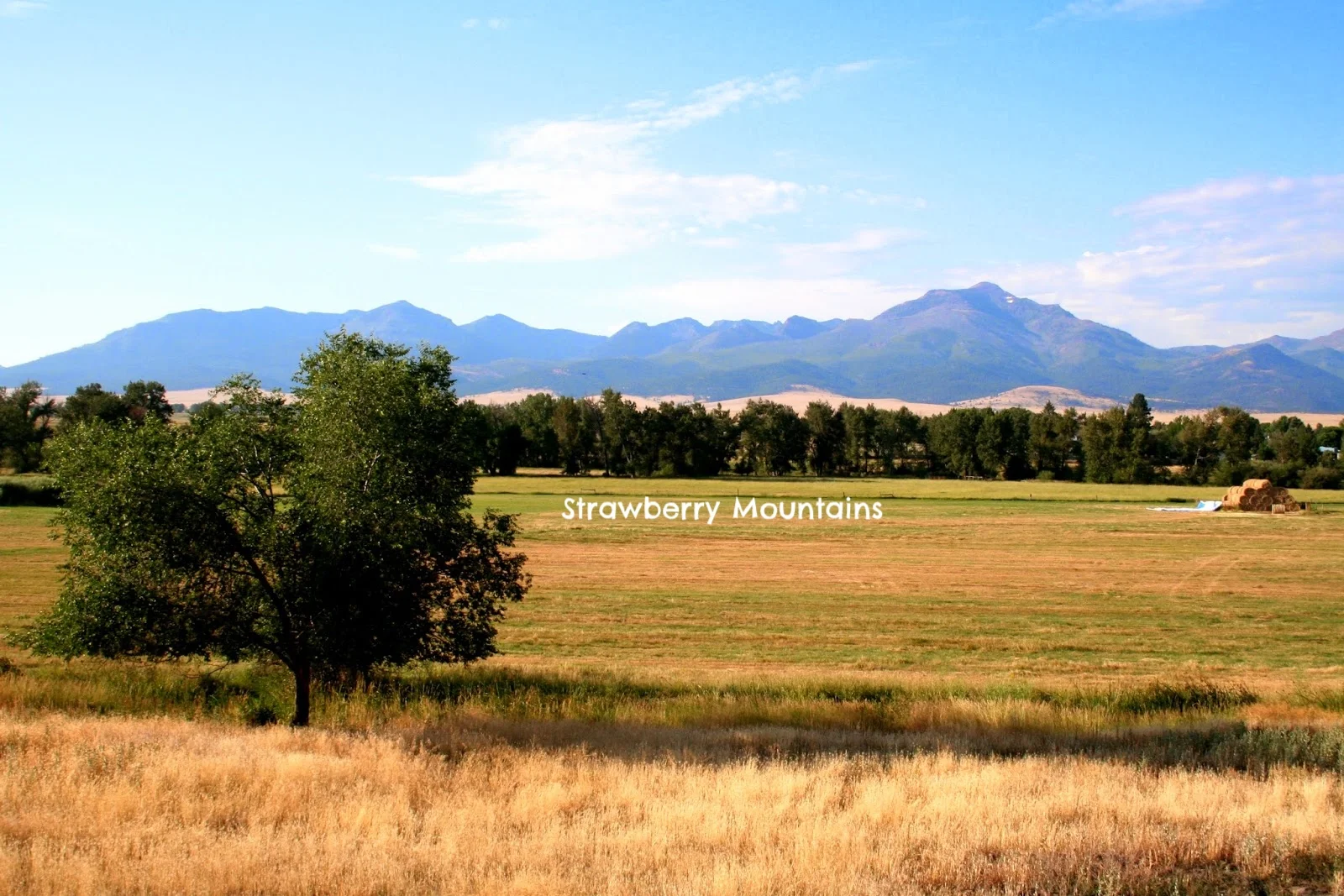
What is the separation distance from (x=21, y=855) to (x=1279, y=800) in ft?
38.3

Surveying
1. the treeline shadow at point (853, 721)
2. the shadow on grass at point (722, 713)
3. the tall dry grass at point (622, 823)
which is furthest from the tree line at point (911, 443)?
the tall dry grass at point (622, 823)

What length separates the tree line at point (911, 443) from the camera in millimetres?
115750

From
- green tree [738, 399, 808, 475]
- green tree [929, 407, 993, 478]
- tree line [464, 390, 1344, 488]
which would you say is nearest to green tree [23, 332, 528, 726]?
tree line [464, 390, 1344, 488]

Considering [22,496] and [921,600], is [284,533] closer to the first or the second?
[921,600]

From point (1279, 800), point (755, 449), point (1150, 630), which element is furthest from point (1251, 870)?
point (755, 449)

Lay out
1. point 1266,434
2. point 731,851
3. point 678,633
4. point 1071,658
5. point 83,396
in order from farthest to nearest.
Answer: point 1266,434
point 83,396
point 678,633
point 1071,658
point 731,851

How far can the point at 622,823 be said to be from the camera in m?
8.94

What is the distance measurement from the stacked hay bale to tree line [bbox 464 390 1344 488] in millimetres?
40699

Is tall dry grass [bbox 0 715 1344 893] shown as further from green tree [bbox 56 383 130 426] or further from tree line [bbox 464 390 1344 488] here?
tree line [bbox 464 390 1344 488]

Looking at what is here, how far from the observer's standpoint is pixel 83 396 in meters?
99.4

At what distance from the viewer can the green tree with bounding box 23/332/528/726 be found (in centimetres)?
1458

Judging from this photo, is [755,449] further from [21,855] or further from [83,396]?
[21,855]

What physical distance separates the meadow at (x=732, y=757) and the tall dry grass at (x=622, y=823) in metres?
0.04

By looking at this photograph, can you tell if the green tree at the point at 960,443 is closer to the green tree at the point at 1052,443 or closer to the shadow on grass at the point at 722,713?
the green tree at the point at 1052,443
